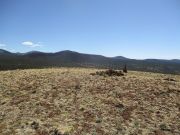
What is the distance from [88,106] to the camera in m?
23.5

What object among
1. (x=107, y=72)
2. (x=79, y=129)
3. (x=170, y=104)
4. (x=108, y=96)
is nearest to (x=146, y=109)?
(x=170, y=104)

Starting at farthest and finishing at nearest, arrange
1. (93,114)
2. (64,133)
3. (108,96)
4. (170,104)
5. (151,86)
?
(151,86), (108,96), (170,104), (93,114), (64,133)

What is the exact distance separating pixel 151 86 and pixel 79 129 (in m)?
13.2

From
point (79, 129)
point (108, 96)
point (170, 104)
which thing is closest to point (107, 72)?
point (108, 96)

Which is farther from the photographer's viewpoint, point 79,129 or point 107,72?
point 107,72

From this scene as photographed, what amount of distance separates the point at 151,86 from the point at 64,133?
47.6 feet

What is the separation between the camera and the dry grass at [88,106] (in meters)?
19.4

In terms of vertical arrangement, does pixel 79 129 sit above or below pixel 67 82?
below

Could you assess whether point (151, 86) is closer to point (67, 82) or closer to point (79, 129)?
point (67, 82)

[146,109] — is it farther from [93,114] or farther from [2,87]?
[2,87]

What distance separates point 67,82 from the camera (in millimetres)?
31234

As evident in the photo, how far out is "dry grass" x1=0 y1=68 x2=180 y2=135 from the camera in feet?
63.7

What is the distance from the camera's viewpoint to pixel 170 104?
954 inches

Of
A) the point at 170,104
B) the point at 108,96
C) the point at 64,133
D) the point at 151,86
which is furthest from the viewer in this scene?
the point at 151,86
